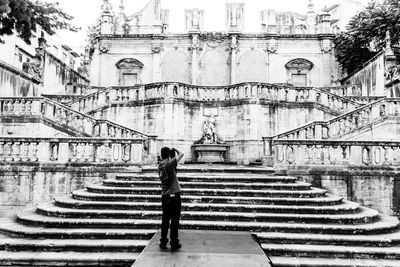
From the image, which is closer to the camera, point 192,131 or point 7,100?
point 7,100

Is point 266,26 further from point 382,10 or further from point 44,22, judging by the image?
point 44,22

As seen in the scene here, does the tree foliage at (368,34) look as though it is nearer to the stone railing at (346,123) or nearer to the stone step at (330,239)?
the stone railing at (346,123)

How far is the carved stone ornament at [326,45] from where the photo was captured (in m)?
28.4

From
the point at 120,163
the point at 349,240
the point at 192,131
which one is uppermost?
the point at 192,131

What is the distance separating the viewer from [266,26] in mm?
30547

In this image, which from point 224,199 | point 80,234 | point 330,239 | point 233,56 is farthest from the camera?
point 233,56

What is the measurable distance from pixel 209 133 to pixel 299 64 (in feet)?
52.4

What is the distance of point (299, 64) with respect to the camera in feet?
94.5

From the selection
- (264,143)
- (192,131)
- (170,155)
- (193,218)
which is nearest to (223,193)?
(193,218)

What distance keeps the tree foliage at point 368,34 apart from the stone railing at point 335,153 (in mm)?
14331

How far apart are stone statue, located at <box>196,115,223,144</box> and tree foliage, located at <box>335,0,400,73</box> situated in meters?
14.1

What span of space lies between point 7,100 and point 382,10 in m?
25.6

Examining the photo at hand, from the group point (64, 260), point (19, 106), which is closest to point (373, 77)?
point (19, 106)

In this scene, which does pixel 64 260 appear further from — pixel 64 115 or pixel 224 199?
pixel 64 115
